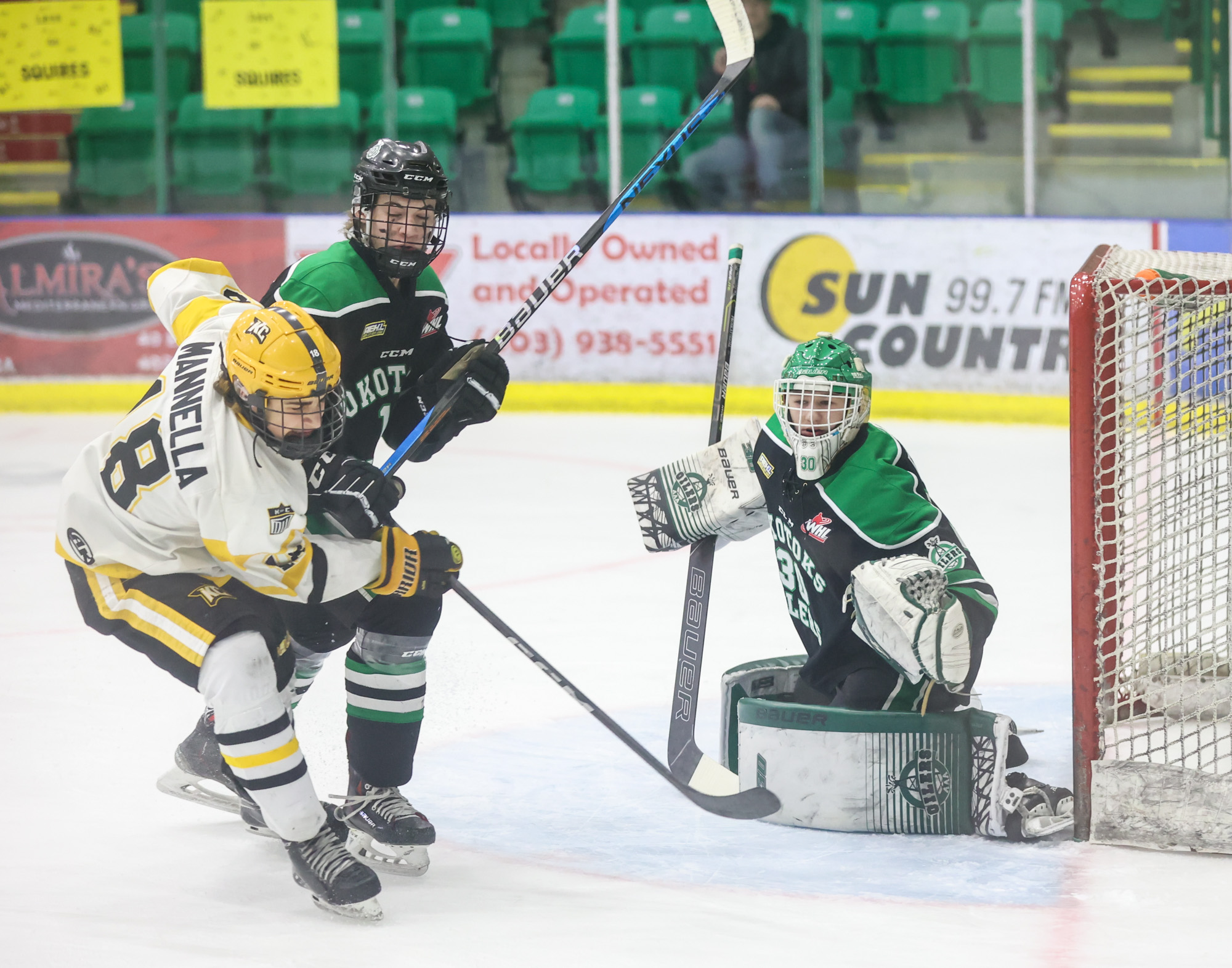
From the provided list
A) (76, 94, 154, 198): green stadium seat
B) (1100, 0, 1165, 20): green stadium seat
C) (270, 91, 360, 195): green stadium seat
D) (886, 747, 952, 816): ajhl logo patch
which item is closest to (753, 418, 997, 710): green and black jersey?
(886, 747, 952, 816): ajhl logo patch

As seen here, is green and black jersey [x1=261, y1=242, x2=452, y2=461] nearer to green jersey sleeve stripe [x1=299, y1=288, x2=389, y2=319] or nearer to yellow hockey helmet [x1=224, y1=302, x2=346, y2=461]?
green jersey sleeve stripe [x1=299, y1=288, x2=389, y2=319]

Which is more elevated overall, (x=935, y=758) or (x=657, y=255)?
(x=657, y=255)

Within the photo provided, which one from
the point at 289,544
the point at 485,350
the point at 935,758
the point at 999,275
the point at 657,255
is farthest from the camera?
the point at 657,255

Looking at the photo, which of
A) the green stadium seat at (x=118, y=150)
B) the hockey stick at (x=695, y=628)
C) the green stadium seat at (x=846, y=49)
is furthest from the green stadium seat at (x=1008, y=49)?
the hockey stick at (x=695, y=628)

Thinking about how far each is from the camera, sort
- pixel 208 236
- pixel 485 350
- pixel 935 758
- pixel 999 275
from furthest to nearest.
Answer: pixel 208 236 < pixel 999 275 < pixel 485 350 < pixel 935 758

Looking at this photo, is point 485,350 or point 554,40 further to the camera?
point 554,40

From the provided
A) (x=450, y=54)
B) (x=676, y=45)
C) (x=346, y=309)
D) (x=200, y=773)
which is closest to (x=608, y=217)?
(x=346, y=309)

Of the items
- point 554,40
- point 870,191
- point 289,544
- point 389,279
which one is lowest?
point 289,544

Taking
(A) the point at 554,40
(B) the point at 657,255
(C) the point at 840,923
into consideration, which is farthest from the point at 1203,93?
(C) the point at 840,923

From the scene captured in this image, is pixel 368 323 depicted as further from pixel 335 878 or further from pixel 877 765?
pixel 877 765

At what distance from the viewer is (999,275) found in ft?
21.3

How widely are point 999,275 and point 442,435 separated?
4143mm

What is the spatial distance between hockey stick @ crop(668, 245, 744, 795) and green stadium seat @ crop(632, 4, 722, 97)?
4774 millimetres

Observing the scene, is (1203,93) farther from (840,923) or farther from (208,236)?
(840,923)
